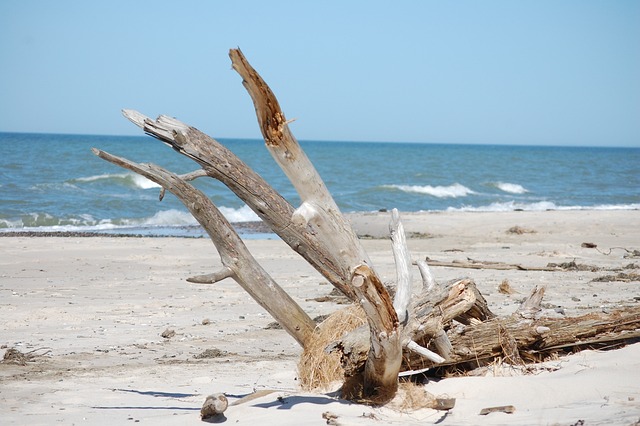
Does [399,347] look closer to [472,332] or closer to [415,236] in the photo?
[472,332]

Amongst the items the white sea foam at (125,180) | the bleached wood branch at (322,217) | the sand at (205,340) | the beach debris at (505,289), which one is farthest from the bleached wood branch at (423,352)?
the white sea foam at (125,180)

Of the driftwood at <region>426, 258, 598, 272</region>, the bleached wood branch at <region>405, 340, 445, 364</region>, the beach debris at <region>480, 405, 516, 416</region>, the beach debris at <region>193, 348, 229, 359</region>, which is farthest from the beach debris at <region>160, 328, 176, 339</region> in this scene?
the driftwood at <region>426, 258, 598, 272</region>

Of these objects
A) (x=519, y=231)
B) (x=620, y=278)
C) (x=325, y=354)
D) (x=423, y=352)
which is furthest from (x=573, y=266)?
(x=423, y=352)

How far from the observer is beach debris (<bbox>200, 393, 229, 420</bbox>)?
193 inches

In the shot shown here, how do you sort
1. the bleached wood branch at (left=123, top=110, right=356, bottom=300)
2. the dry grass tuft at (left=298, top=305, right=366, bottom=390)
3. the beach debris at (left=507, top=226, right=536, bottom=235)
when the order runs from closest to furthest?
the bleached wood branch at (left=123, top=110, right=356, bottom=300) → the dry grass tuft at (left=298, top=305, right=366, bottom=390) → the beach debris at (left=507, top=226, right=536, bottom=235)

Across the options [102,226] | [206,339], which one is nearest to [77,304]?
[206,339]

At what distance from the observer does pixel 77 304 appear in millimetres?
9961

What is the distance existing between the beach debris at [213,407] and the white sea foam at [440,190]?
109 ft

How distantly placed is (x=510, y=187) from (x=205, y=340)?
36.7 m

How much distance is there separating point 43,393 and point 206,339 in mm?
2509

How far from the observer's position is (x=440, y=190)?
1560 inches

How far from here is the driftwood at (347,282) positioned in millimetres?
4719

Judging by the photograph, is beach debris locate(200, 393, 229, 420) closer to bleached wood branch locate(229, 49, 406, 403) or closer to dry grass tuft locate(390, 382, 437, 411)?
bleached wood branch locate(229, 49, 406, 403)

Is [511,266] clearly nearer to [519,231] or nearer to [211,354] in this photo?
[519,231]
